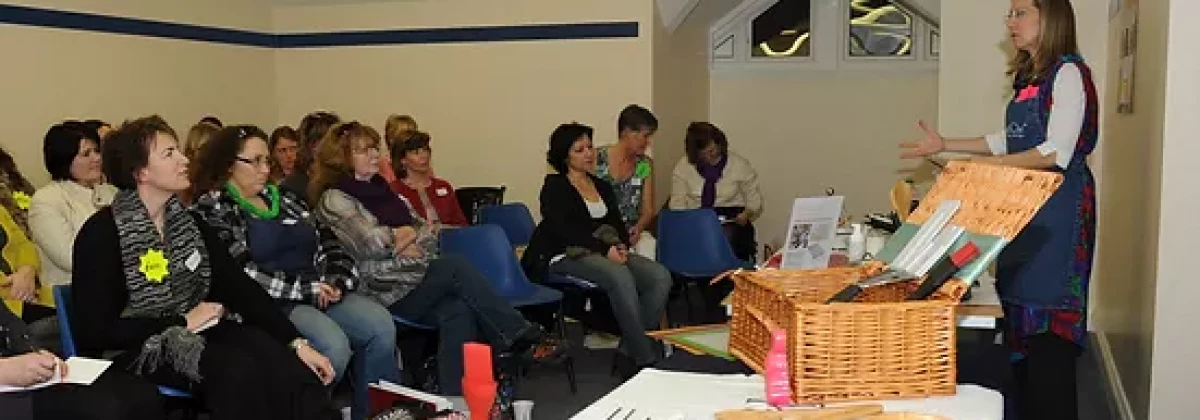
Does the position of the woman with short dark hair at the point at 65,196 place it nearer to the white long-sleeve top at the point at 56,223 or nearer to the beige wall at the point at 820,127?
the white long-sleeve top at the point at 56,223

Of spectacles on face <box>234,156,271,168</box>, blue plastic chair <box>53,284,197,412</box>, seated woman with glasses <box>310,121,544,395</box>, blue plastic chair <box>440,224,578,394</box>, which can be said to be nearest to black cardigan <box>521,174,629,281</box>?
blue plastic chair <box>440,224,578,394</box>

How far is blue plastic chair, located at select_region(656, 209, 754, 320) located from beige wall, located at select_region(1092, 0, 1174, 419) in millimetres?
1609

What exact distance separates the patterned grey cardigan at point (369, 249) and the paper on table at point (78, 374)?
150cm

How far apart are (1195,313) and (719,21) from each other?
4.66 m

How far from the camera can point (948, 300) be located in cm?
186

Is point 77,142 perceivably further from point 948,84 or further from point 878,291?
point 948,84

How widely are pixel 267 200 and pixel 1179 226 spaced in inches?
108

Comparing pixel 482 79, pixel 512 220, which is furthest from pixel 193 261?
pixel 482 79

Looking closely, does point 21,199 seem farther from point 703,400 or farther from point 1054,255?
point 1054,255

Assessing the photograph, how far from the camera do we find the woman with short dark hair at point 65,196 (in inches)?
158

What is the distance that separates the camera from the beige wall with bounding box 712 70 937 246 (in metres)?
7.22

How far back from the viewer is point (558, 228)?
16.2 ft

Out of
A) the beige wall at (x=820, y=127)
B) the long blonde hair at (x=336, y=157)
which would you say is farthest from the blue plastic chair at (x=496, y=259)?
the beige wall at (x=820, y=127)

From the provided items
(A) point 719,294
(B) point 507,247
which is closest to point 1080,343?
(B) point 507,247
